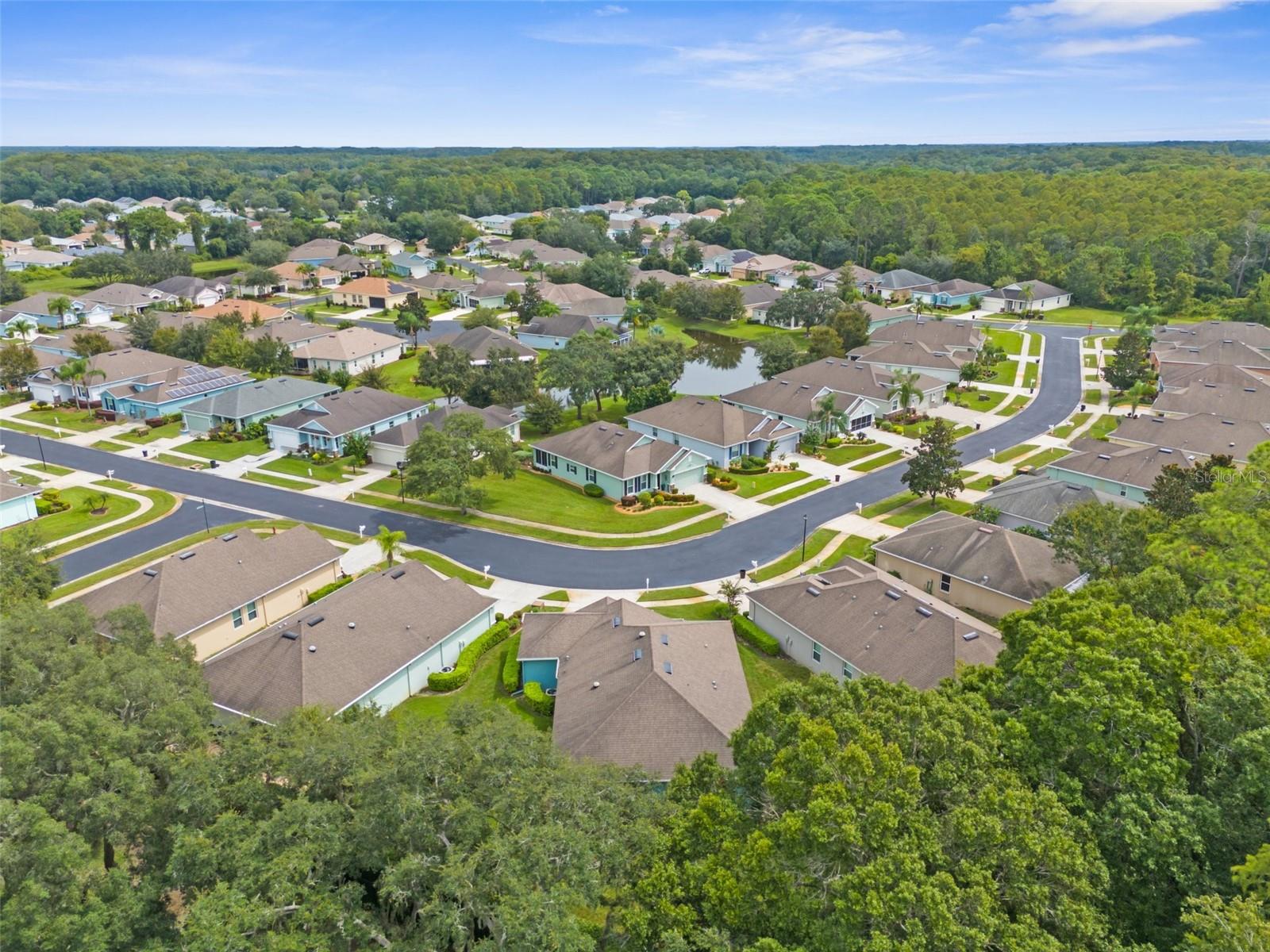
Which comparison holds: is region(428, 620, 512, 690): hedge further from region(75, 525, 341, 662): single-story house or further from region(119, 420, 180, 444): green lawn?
region(119, 420, 180, 444): green lawn

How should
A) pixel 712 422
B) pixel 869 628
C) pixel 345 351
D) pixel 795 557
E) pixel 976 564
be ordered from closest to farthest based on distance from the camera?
pixel 869 628 → pixel 976 564 → pixel 795 557 → pixel 712 422 → pixel 345 351

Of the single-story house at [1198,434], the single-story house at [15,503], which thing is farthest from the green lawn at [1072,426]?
the single-story house at [15,503]

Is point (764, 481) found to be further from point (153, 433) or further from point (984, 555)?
point (153, 433)

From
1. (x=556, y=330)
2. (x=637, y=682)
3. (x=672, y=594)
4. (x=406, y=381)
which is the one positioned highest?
(x=556, y=330)

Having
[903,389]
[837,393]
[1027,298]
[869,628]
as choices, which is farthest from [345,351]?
[1027,298]

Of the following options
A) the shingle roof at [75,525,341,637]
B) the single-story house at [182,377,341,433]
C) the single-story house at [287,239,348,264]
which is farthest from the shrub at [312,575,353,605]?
the single-story house at [287,239,348,264]

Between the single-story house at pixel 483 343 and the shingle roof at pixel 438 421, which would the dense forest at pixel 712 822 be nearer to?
the shingle roof at pixel 438 421

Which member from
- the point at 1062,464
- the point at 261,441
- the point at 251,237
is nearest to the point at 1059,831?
the point at 1062,464

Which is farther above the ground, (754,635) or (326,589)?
(326,589)
